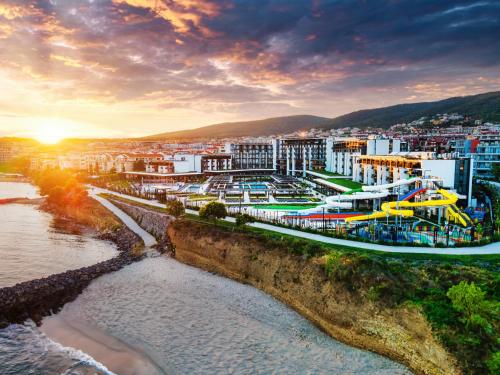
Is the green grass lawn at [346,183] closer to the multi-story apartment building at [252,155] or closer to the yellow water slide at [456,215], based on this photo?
the yellow water slide at [456,215]

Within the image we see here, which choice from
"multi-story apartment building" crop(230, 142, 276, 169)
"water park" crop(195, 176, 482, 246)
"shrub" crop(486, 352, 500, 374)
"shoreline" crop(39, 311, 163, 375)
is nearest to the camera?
"shrub" crop(486, 352, 500, 374)

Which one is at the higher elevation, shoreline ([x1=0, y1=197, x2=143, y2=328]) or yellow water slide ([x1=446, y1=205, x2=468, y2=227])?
yellow water slide ([x1=446, y1=205, x2=468, y2=227])

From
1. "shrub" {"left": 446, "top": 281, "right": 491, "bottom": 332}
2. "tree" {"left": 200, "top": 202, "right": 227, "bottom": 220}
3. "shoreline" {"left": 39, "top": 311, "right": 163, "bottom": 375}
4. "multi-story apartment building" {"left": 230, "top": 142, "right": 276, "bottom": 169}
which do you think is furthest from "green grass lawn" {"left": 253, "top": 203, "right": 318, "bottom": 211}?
"multi-story apartment building" {"left": 230, "top": 142, "right": 276, "bottom": 169}

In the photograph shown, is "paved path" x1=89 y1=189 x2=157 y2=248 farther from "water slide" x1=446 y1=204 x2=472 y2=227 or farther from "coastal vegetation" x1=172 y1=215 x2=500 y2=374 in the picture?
"water slide" x1=446 y1=204 x2=472 y2=227

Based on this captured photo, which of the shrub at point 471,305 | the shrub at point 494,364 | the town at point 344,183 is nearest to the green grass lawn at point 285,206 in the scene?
the town at point 344,183

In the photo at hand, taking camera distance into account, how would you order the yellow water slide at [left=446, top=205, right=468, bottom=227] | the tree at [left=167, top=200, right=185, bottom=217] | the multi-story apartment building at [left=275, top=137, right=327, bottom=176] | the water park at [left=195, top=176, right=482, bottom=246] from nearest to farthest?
1. the water park at [left=195, top=176, right=482, bottom=246]
2. the yellow water slide at [left=446, top=205, right=468, bottom=227]
3. the tree at [left=167, top=200, right=185, bottom=217]
4. the multi-story apartment building at [left=275, top=137, right=327, bottom=176]

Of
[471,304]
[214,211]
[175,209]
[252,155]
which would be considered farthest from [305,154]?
[471,304]

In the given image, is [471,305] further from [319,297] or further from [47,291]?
[47,291]
